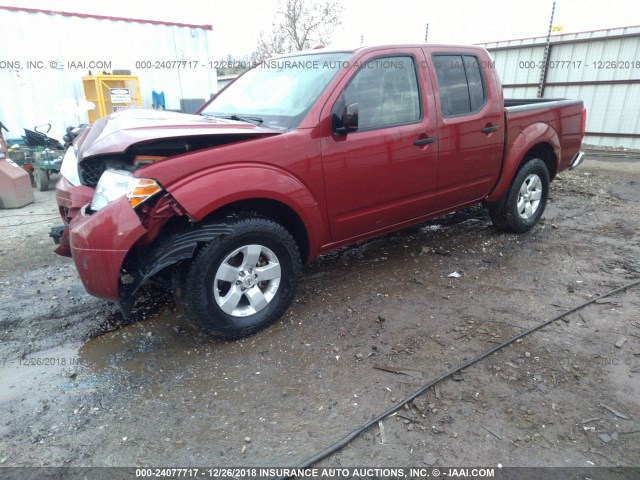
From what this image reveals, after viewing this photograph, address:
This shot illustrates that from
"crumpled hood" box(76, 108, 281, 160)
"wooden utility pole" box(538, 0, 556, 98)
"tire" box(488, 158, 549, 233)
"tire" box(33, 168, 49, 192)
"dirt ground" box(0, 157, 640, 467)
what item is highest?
"wooden utility pole" box(538, 0, 556, 98)

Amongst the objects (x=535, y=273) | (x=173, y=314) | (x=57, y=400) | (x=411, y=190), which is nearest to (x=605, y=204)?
(x=535, y=273)

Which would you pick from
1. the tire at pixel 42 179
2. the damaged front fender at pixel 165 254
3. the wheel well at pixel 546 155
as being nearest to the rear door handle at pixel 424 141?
the wheel well at pixel 546 155

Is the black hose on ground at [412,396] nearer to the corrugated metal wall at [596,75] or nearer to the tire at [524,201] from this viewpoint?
the tire at [524,201]

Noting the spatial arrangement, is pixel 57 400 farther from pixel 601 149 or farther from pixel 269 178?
pixel 601 149

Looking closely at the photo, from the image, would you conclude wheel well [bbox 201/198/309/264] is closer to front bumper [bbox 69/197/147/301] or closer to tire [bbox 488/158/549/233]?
front bumper [bbox 69/197/147/301]

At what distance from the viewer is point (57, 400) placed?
8.14 ft

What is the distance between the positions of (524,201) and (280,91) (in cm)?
295

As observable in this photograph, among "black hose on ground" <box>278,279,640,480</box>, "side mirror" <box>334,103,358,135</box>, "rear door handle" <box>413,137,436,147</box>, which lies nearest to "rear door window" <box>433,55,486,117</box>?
"rear door handle" <box>413,137,436,147</box>

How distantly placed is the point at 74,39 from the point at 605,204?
993cm

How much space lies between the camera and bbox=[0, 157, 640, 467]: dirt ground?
83.8 inches

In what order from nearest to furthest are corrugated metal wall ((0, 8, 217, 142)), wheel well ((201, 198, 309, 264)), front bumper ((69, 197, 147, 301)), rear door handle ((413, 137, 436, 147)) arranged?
front bumper ((69, 197, 147, 301)) < wheel well ((201, 198, 309, 264)) < rear door handle ((413, 137, 436, 147)) < corrugated metal wall ((0, 8, 217, 142))

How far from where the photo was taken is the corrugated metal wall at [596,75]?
33.4ft

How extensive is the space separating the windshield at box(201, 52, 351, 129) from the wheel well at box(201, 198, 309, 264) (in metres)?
0.57

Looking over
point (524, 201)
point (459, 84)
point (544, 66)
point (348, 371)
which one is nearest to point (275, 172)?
point (348, 371)
